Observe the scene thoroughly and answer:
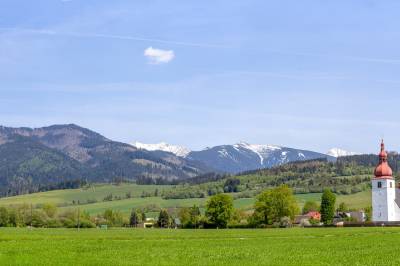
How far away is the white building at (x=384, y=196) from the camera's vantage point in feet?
497

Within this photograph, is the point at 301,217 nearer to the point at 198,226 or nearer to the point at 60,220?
the point at 198,226

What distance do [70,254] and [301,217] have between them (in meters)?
131

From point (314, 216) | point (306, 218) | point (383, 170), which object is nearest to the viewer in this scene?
point (383, 170)

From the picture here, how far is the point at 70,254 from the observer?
159 feet

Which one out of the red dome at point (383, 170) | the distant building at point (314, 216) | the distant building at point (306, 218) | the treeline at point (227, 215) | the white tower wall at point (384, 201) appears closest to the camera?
the treeline at point (227, 215)

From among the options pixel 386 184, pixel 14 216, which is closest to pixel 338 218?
pixel 386 184

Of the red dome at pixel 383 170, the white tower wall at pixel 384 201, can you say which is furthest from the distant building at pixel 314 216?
the red dome at pixel 383 170

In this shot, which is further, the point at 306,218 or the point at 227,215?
the point at 306,218

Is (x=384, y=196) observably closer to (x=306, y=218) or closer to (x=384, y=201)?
(x=384, y=201)

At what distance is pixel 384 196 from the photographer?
153 m

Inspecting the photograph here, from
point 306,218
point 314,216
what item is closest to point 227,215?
point 306,218

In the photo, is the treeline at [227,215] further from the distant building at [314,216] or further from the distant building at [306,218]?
→ the distant building at [314,216]

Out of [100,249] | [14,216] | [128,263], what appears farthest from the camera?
[14,216]

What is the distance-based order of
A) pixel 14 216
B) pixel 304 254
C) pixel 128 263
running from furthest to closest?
pixel 14 216
pixel 304 254
pixel 128 263
